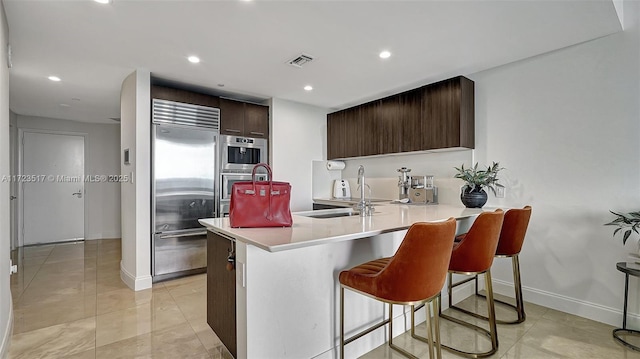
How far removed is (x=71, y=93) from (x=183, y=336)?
3.89 metres

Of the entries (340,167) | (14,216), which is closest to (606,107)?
(340,167)

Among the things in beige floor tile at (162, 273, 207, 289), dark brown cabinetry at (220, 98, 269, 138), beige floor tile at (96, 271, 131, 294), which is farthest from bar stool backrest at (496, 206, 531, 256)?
beige floor tile at (96, 271, 131, 294)

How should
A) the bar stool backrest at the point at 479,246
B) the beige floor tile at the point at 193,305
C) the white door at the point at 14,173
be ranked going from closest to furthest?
the bar stool backrest at the point at 479,246 < the beige floor tile at the point at 193,305 < the white door at the point at 14,173

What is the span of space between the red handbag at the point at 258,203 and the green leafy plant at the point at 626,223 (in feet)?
8.31

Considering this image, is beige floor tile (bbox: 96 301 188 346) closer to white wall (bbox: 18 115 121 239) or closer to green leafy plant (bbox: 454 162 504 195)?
green leafy plant (bbox: 454 162 504 195)

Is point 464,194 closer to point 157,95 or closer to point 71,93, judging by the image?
point 157,95

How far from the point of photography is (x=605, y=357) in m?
2.02

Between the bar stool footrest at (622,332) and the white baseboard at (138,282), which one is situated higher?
the white baseboard at (138,282)

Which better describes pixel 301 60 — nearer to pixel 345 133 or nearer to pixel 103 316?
pixel 345 133

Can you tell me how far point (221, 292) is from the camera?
1.88m

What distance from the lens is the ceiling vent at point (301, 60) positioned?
114 inches

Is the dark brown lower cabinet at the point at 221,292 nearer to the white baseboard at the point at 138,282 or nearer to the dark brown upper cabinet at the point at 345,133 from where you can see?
the white baseboard at the point at 138,282

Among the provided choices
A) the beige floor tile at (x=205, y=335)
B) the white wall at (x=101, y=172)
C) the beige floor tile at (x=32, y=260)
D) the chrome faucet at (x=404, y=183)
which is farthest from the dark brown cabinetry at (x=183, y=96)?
the white wall at (x=101, y=172)

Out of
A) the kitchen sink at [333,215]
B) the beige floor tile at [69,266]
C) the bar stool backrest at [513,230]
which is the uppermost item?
the kitchen sink at [333,215]
